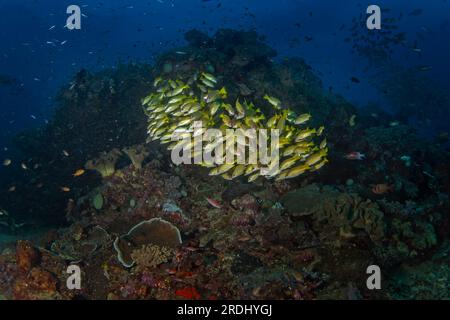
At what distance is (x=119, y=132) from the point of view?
14.4 meters

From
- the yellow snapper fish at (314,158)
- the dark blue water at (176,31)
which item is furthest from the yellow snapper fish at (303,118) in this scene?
the dark blue water at (176,31)

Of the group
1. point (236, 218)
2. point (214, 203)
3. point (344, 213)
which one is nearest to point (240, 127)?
point (214, 203)

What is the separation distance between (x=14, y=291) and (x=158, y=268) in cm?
280

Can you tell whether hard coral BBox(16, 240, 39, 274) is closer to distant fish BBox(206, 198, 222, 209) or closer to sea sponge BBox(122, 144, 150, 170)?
sea sponge BBox(122, 144, 150, 170)

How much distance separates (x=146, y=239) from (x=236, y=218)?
1.99m

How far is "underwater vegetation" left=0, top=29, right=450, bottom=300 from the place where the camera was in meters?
6.39

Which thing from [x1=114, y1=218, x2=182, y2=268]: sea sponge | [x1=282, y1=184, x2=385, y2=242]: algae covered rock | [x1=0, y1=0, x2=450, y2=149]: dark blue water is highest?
[x1=282, y1=184, x2=385, y2=242]: algae covered rock

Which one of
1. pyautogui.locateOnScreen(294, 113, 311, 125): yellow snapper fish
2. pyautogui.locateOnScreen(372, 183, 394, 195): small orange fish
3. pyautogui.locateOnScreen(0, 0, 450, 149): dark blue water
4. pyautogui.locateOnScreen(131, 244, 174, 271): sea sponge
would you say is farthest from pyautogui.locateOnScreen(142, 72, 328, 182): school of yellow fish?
pyautogui.locateOnScreen(0, 0, 450, 149): dark blue water

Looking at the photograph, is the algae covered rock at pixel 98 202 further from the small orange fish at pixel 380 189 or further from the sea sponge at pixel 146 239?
the small orange fish at pixel 380 189

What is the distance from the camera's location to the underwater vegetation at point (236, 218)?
252 inches

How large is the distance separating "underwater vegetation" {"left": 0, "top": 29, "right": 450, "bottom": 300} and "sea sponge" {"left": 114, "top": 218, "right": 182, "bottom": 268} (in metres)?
0.03

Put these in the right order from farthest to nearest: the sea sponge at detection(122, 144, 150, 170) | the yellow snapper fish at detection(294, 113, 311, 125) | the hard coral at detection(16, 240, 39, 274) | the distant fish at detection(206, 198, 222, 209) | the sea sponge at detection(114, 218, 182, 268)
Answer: the sea sponge at detection(122, 144, 150, 170), the distant fish at detection(206, 198, 222, 209), the yellow snapper fish at detection(294, 113, 311, 125), the hard coral at detection(16, 240, 39, 274), the sea sponge at detection(114, 218, 182, 268)
